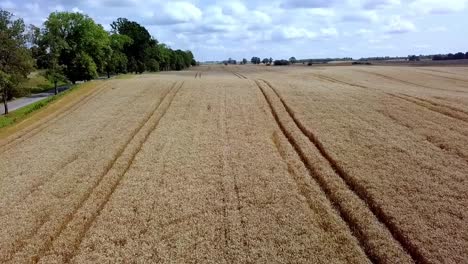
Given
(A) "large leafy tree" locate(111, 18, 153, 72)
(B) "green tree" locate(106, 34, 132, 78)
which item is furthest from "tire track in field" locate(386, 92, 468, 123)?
(A) "large leafy tree" locate(111, 18, 153, 72)

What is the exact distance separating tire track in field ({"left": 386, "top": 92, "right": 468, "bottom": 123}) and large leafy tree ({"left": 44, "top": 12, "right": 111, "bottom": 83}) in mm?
61562

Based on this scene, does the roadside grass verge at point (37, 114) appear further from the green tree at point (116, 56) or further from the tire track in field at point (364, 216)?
the green tree at point (116, 56)

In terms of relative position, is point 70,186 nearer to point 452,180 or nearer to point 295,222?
point 295,222

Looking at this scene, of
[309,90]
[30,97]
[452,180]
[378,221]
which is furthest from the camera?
[30,97]

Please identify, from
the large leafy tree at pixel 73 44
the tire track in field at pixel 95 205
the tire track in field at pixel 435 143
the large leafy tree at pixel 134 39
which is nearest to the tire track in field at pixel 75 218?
the tire track in field at pixel 95 205

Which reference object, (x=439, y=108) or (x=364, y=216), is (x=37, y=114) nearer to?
(x=364, y=216)

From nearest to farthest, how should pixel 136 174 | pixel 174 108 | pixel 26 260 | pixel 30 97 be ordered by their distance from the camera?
pixel 26 260
pixel 136 174
pixel 174 108
pixel 30 97

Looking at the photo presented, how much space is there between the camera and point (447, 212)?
15367mm

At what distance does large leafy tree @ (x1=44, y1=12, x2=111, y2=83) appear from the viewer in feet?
253

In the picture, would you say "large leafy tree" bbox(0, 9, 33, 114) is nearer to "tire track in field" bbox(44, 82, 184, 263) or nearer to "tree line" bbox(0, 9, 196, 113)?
"tree line" bbox(0, 9, 196, 113)

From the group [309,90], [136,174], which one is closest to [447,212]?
[136,174]

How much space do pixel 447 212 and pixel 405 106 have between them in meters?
20.6

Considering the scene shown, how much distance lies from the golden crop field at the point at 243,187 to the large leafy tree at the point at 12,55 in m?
30.1

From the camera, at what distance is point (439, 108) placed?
33094 mm
